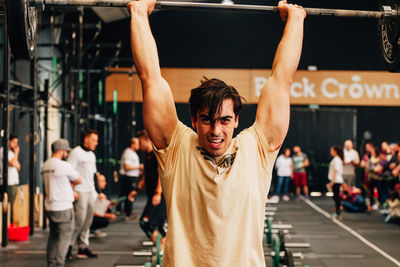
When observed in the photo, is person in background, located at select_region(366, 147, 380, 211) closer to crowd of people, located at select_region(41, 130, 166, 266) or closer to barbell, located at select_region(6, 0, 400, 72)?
crowd of people, located at select_region(41, 130, 166, 266)

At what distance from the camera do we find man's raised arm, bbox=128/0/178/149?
1.79 metres

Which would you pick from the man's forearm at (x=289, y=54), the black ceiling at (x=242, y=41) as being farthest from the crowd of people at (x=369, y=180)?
the man's forearm at (x=289, y=54)

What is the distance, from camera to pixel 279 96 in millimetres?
1848

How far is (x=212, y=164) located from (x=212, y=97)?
0.21 m

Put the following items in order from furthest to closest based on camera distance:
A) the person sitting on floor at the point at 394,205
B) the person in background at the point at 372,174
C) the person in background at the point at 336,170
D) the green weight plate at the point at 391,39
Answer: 1. the person in background at the point at 372,174
2. the person in background at the point at 336,170
3. the person sitting on floor at the point at 394,205
4. the green weight plate at the point at 391,39

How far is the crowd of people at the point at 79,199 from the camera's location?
5.32 m

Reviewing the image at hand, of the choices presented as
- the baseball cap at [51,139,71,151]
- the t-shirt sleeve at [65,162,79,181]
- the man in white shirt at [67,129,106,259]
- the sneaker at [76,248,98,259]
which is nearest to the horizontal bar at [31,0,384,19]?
the t-shirt sleeve at [65,162,79,181]

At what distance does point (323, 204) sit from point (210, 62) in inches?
200

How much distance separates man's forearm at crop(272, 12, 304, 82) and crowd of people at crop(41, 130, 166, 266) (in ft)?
12.5

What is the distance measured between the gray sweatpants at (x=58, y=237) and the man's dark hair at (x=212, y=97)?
3.82m

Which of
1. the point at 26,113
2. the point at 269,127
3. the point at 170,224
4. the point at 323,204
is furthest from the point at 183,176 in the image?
the point at 323,204

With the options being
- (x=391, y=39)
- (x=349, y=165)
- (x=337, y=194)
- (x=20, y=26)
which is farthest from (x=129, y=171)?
(x=20, y=26)

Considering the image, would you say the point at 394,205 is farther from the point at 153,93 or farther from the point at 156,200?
the point at 153,93

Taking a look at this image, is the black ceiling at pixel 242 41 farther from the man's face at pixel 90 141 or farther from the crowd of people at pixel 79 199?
the man's face at pixel 90 141
